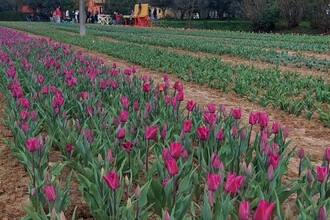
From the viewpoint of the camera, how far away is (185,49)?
17062mm

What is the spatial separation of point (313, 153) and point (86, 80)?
2882mm

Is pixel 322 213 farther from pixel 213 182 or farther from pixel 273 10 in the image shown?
pixel 273 10

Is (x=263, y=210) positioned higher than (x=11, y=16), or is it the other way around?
(x=263, y=210)

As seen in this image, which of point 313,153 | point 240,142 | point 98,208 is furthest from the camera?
point 313,153

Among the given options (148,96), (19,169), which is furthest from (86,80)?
(19,169)

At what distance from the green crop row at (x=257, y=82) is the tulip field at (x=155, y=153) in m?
0.04

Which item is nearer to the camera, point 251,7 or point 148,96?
point 148,96

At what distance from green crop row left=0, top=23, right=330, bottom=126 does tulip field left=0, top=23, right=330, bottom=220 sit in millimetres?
39

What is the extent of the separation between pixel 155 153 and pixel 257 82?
5.90m

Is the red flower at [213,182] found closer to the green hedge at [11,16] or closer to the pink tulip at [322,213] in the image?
the pink tulip at [322,213]

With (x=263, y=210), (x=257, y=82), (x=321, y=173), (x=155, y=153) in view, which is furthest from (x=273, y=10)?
(x=263, y=210)

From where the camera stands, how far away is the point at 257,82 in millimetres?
8570

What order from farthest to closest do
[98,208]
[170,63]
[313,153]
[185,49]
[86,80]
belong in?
[185,49], [170,63], [86,80], [313,153], [98,208]

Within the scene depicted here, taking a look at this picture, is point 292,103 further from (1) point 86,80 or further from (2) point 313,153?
Answer: (1) point 86,80
